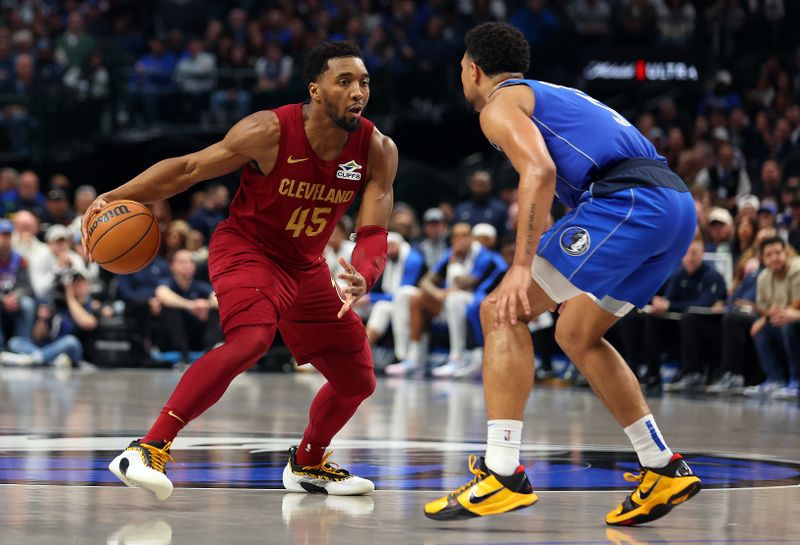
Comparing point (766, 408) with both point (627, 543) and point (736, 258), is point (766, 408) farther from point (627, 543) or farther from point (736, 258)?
point (627, 543)

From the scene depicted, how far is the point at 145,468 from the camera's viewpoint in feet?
16.2

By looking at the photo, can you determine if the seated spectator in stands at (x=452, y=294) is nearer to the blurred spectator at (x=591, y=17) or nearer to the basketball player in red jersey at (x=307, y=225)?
the blurred spectator at (x=591, y=17)

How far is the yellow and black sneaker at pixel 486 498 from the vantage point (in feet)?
15.4

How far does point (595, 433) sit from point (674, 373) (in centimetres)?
473

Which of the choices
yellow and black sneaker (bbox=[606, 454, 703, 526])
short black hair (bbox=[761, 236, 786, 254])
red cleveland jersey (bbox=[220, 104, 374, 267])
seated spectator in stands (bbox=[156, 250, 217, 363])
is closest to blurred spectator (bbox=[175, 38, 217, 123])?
seated spectator in stands (bbox=[156, 250, 217, 363])

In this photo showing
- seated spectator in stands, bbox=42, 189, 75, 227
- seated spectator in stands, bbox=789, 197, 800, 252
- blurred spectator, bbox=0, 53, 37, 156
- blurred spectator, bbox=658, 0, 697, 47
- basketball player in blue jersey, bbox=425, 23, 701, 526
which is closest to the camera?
basketball player in blue jersey, bbox=425, 23, 701, 526

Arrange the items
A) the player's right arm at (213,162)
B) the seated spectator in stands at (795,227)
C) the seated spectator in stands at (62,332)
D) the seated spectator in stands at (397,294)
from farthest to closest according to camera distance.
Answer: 1. the seated spectator in stands at (397,294)
2. the seated spectator in stands at (62,332)
3. the seated spectator in stands at (795,227)
4. the player's right arm at (213,162)

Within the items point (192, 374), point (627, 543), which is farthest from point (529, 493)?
point (192, 374)

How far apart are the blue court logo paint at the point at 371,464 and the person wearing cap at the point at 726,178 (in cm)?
750

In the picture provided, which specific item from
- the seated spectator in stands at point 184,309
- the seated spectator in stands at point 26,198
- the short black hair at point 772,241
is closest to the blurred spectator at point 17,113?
the seated spectator in stands at point 26,198

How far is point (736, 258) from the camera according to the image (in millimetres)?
12477

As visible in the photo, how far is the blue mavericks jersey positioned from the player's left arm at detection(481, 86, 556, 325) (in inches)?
7.3

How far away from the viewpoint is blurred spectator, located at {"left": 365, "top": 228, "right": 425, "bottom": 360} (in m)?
14.2

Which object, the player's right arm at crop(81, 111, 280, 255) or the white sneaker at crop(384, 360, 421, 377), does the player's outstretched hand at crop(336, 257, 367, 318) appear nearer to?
the player's right arm at crop(81, 111, 280, 255)
